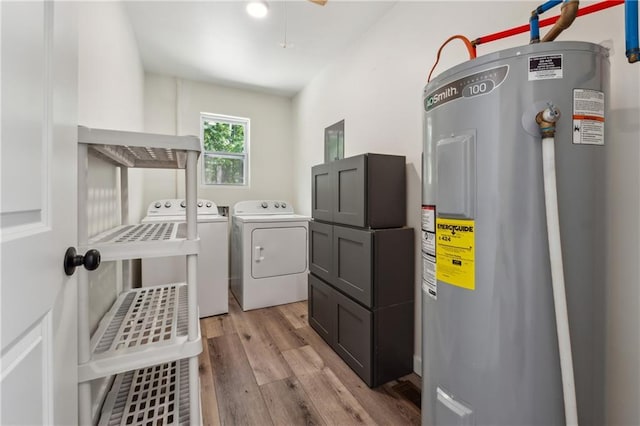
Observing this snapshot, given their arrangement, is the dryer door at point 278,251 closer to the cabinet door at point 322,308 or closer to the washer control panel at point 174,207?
the cabinet door at point 322,308

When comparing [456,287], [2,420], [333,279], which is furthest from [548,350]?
[333,279]

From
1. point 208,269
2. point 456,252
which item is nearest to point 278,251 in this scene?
point 208,269

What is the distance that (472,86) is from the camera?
757 millimetres

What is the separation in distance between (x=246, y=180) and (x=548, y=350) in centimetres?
340

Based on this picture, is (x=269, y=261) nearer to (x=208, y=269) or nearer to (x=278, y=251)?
(x=278, y=251)

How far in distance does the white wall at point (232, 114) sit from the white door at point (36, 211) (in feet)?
8.88

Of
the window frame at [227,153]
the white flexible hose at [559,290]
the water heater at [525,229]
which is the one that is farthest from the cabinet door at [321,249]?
the window frame at [227,153]

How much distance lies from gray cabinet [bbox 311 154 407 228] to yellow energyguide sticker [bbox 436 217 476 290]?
77 centimetres

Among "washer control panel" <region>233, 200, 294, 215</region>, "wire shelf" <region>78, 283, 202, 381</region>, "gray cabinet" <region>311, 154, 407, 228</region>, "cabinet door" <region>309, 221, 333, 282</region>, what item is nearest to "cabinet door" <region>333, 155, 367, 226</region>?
"gray cabinet" <region>311, 154, 407, 228</region>

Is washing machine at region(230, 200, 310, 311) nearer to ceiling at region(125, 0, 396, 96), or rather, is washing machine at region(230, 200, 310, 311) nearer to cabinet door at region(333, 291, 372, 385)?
cabinet door at region(333, 291, 372, 385)

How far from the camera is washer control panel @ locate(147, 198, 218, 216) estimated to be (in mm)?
2898

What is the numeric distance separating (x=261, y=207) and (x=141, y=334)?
2.42m

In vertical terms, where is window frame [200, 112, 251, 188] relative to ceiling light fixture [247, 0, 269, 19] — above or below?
below

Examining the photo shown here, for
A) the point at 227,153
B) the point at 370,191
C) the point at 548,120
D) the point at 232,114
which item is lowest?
the point at 370,191
